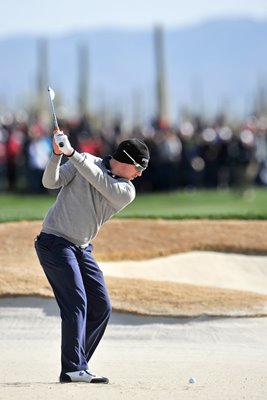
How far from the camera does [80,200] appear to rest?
831 centimetres

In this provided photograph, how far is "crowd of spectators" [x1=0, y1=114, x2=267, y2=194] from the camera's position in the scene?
27.5m

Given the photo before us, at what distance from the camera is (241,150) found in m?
28.0

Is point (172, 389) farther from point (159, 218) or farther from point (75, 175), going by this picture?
point (159, 218)

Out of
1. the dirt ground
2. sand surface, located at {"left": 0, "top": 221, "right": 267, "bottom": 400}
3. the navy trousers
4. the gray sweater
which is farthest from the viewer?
the dirt ground

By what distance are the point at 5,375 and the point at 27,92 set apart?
71.5m

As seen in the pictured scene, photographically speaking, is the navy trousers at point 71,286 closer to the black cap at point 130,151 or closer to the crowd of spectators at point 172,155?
the black cap at point 130,151

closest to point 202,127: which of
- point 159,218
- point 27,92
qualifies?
point 159,218

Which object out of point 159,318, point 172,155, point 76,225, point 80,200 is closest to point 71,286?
point 76,225

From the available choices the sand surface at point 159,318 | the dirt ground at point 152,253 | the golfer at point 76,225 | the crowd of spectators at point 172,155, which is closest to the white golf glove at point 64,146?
the golfer at point 76,225

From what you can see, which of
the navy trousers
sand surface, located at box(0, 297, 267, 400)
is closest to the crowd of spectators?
sand surface, located at box(0, 297, 267, 400)

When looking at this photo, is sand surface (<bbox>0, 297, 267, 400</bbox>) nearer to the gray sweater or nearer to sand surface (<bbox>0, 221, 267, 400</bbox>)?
sand surface (<bbox>0, 221, 267, 400</bbox>)

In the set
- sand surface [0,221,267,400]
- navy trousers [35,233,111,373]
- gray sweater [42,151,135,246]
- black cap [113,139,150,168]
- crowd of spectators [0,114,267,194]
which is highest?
black cap [113,139,150,168]

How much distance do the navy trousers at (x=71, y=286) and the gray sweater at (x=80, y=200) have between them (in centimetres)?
11

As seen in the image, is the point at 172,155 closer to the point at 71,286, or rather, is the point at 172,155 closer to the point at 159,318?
the point at 159,318
